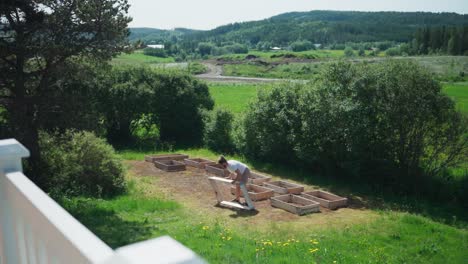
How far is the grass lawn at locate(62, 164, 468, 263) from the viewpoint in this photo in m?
8.48

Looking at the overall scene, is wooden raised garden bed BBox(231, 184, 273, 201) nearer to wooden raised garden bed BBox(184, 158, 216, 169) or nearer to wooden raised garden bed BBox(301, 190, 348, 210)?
wooden raised garden bed BBox(301, 190, 348, 210)

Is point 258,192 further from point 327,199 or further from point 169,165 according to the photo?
point 169,165

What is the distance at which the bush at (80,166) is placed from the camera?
12969 millimetres

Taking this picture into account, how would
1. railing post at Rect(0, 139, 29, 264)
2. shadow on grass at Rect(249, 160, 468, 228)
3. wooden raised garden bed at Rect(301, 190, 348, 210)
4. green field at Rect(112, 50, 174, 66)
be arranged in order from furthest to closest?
green field at Rect(112, 50, 174, 66) < shadow on grass at Rect(249, 160, 468, 228) < wooden raised garden bed at Rect(301, 190, 348, 210) < railing post at Rect(0, 139, 29, 264)

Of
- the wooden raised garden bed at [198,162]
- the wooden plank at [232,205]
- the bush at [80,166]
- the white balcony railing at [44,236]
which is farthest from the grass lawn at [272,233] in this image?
the white balcony railing at [44,236]

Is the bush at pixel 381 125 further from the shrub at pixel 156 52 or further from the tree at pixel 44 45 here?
the shrub at pixel 156 52

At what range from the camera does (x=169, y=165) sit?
708 inches

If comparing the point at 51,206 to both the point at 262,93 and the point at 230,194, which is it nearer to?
the point at 230,194

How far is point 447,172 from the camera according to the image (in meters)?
16.0

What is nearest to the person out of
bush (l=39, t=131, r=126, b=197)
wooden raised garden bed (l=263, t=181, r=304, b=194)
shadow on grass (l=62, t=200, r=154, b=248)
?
wooden raised garden bed (l=263, t=181, r=304, b=194)

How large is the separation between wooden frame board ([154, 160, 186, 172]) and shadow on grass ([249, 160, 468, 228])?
3978 mm

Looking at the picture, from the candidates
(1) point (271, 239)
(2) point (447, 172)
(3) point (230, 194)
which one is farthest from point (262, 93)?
(1) point (271, 239)

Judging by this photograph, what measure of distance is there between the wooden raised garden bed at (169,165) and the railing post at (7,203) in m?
15.1

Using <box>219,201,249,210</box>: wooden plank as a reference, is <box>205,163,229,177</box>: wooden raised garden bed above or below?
below
